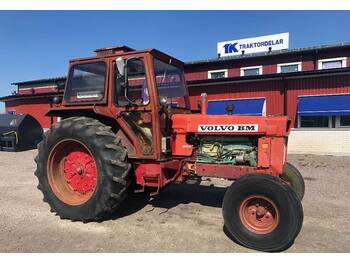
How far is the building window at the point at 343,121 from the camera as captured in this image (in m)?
15.2

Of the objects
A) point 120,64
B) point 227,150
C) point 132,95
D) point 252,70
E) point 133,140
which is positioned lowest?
point 227,150

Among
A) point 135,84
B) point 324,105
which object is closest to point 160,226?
point 135,84

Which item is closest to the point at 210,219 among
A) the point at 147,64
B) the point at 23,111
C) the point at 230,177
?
the point at 230,177

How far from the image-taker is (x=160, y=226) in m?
4.89

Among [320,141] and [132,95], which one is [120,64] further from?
[320,141]

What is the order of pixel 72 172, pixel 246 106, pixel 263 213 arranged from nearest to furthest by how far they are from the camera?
pixel 263 213 → pixel 72 172 → pixel 246 106

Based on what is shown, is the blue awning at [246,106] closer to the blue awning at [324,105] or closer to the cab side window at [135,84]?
the blue awning at [324,105]

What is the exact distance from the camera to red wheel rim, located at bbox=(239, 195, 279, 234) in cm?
419

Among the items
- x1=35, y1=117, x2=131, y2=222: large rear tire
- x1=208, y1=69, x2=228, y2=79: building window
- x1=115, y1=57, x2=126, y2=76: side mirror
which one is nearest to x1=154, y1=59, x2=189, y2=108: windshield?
x1=115, y1=57, x2=126, y2=76: side mirror

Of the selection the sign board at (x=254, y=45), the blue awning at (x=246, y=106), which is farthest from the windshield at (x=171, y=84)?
the sign board at (x=254, y=45)

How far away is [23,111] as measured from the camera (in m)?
25.0

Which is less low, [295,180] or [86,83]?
[86,83]

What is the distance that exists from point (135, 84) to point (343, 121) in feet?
42.4

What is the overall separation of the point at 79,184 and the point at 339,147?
499 inches
